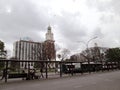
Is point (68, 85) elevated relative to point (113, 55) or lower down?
lower down

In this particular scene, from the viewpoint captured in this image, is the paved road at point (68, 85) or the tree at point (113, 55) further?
the tree at point (113, 55)

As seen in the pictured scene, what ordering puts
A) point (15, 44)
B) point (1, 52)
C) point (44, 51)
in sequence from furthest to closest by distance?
point (15, 44)
point (44, 51)
point (1, 52)

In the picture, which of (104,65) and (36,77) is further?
(104,65)

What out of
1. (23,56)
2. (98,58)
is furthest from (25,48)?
(98,58)

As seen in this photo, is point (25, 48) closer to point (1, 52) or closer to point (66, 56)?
point (66, 56)

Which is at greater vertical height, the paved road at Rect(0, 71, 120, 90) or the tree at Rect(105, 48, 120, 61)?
the tree at Rect(105, 48, 120, 61)

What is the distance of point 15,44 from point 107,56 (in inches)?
1865

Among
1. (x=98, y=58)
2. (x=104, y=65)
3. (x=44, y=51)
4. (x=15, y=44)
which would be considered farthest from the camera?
(x=98, y=58)

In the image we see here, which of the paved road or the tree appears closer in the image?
the paved road

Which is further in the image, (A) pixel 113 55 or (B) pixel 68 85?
(A) pixel 113 55

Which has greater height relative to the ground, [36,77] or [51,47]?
[51,47]

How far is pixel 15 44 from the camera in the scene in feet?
233

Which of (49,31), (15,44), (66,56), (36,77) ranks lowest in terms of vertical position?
(36,77)

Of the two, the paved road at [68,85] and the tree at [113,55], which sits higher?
the tree at [113,55]
